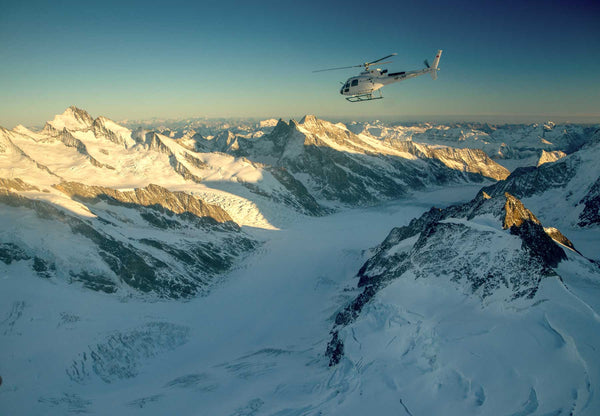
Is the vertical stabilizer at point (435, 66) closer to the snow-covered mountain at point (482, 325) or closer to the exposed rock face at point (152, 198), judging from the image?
the snow-covered mountain at point (482, 325)

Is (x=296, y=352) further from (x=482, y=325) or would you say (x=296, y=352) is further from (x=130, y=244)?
(x=130, y=244)

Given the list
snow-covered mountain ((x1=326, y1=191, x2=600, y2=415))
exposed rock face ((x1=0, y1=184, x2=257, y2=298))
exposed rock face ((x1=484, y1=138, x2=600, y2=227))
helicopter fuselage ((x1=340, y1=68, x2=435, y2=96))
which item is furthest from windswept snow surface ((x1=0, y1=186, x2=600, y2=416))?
exposed rock face ((x1=484, y1=138, x2=600, y2=227))

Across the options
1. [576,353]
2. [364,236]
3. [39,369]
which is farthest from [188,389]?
[364,236]

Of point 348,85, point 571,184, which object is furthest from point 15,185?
point 571,184

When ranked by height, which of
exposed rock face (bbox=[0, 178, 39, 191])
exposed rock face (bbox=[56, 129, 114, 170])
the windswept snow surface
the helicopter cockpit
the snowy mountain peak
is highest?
the helicopter cockpit

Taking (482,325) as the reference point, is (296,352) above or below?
below

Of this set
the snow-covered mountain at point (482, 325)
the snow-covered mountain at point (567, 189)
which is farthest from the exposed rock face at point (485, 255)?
the snow-covered mountain at point (567, 189)

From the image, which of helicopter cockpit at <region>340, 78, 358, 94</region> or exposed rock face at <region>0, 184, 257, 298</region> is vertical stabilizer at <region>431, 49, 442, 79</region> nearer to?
helicopter cockpit at <region>340, 78, 358, 94</region>
